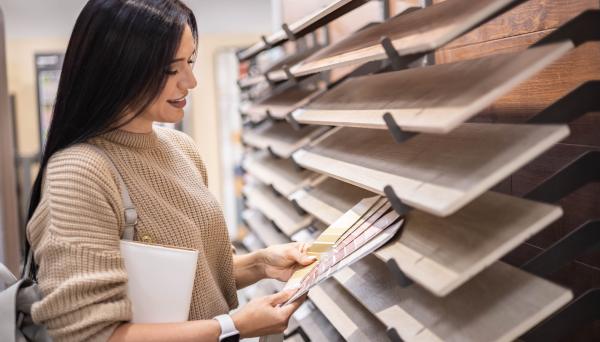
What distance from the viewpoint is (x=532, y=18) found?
158 centimetres

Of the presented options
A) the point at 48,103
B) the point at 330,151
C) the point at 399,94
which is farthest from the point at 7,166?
the point at 48,103

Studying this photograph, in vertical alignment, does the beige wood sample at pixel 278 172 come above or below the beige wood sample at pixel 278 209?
above

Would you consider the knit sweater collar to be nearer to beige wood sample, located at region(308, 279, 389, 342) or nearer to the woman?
Result: the woman

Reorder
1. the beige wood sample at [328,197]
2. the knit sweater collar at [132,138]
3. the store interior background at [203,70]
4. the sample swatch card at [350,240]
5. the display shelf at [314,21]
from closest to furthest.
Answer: the sample swatch card at [350,240] → the knit sweater collar at [132,138] → the display shelf at [314,21] → the beige wood sample at [328,197] → the store interior background at [203,70]

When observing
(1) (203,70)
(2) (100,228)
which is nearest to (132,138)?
(2) (100,228)

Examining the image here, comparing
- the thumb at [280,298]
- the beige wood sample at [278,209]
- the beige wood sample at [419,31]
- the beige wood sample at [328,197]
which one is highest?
the beige wood sample at [419,31]

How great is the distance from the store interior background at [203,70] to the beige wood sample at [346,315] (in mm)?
5041

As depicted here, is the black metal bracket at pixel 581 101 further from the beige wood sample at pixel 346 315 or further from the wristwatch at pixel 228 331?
the wristwatch at pixel 228 331

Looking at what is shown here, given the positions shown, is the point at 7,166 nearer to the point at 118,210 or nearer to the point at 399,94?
the point at 118,210

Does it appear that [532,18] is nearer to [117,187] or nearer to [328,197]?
[328,197]

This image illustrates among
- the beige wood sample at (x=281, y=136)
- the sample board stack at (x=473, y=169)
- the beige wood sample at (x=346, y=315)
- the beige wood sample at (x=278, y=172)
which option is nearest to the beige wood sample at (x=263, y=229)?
the beige wood sample at (x=278, y=172)

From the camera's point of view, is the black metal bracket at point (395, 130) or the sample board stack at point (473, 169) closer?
the sample board stack at point (473, 169)

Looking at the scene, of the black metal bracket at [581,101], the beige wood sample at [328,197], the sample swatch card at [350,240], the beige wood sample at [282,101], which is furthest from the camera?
the beige wood sample at [282,101]

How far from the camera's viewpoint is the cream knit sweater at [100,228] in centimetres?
137
